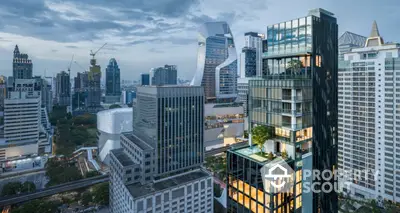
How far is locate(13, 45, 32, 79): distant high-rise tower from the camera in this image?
102500 mm

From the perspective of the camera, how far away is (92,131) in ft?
318

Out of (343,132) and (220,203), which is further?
(343,132)

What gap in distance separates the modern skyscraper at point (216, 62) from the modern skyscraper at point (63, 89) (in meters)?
87.2

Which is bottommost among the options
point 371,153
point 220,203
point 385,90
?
point 220,203

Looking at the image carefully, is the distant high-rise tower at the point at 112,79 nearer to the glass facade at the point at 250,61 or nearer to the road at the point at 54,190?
the glass facade at the point at 250,61

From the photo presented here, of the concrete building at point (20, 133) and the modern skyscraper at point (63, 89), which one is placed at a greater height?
the modern skyscraper at point (63, 89)

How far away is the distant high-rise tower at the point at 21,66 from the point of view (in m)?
102

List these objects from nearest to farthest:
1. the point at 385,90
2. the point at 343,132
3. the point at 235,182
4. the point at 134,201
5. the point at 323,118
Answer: the point at 235,182 → the point at 323,118 → the point at 134,201 → the point at 385,90 → the point at 343,132

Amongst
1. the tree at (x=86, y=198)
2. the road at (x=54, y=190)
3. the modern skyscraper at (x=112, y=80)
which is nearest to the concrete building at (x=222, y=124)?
the road at (x=54, y=190)

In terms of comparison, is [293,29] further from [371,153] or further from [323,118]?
[371,153]

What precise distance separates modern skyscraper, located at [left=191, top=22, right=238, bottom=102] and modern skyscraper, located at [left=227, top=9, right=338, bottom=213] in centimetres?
7838

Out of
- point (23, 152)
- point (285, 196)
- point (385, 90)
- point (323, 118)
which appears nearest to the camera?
point (285, 196)

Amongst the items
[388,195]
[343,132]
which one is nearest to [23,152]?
[343,132]

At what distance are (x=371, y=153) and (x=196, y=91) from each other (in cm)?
3178
